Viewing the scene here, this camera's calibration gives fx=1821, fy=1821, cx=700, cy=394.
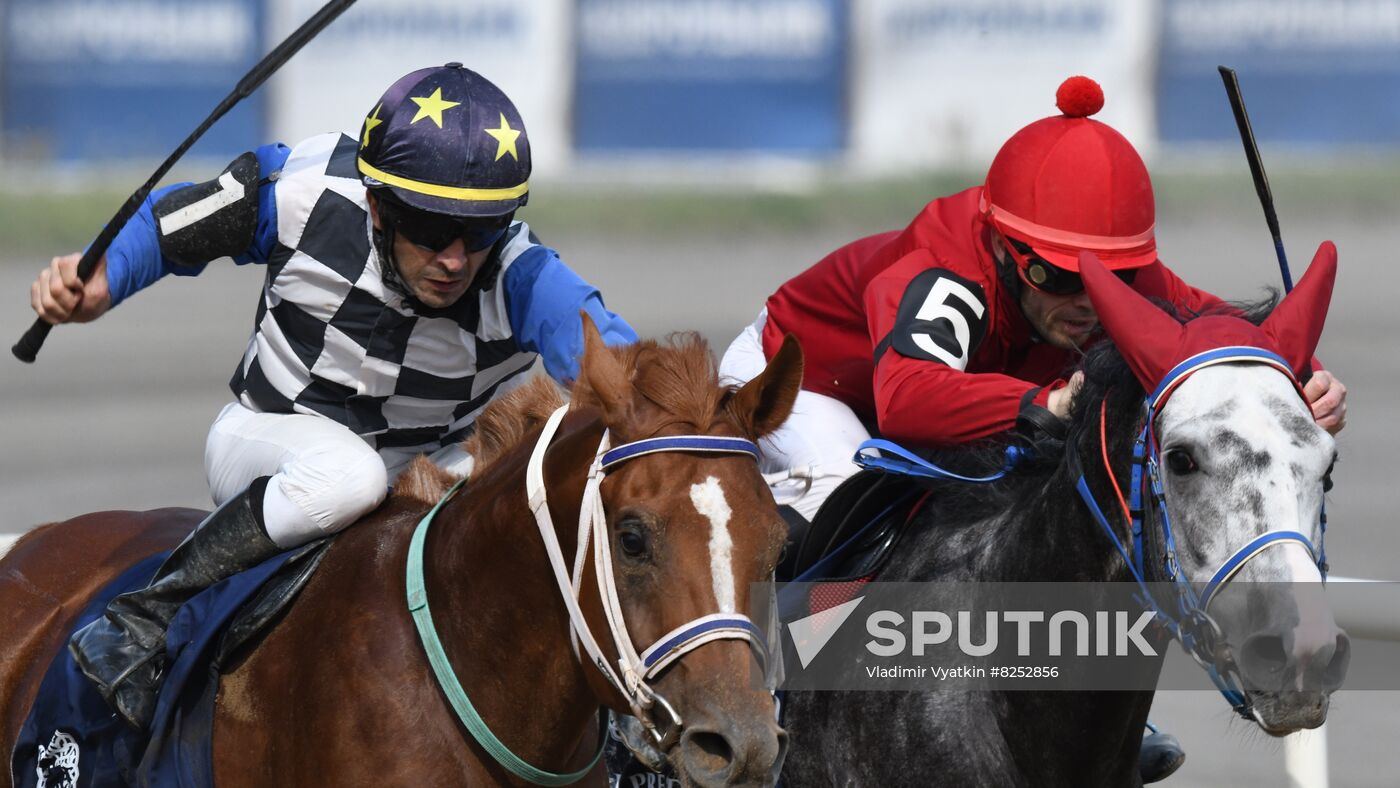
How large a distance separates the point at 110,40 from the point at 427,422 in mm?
12976

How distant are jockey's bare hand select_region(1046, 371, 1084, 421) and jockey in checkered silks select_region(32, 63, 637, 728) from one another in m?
0.88

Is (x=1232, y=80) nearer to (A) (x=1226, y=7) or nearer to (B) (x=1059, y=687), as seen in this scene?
(B) (x=1059, y=687)

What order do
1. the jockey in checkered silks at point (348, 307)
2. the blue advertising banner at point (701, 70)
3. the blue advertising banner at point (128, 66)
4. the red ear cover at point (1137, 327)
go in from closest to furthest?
the red ear cover at point (1137, 327) → the jockey in checkered silks at point (348, 307) → the blue advertising banner at point (128, 66) → the blue advertising banner at point (701, 70)

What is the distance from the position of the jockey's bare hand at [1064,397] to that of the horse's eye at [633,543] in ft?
3.59

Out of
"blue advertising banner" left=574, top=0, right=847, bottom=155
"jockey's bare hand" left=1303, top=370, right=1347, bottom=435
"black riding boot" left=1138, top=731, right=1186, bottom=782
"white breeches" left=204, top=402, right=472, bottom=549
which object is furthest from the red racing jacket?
"blue advertising banner" left=574, top=0, right=847, bottom=155

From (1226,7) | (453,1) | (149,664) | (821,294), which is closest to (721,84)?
(453,1)

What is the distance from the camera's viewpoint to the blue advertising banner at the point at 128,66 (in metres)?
16.1

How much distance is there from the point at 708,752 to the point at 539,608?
1.81 ft

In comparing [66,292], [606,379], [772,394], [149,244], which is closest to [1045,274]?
[772,394]

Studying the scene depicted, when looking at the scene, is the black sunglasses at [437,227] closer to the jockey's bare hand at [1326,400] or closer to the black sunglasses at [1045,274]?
the black sunglasses at [1045,274]

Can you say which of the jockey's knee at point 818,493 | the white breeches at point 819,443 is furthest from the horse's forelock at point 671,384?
the jockey's knee at point 818,493

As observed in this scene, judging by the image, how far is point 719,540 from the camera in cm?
300

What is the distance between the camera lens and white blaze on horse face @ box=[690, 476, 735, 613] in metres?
2.99

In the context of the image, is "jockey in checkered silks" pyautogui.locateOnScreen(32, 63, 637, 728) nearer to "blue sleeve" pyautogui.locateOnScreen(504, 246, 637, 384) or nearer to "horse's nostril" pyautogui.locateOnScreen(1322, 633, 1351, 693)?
"blue sleeve" pyautogui.locateOnScreen(504, 246, 637, 384)
